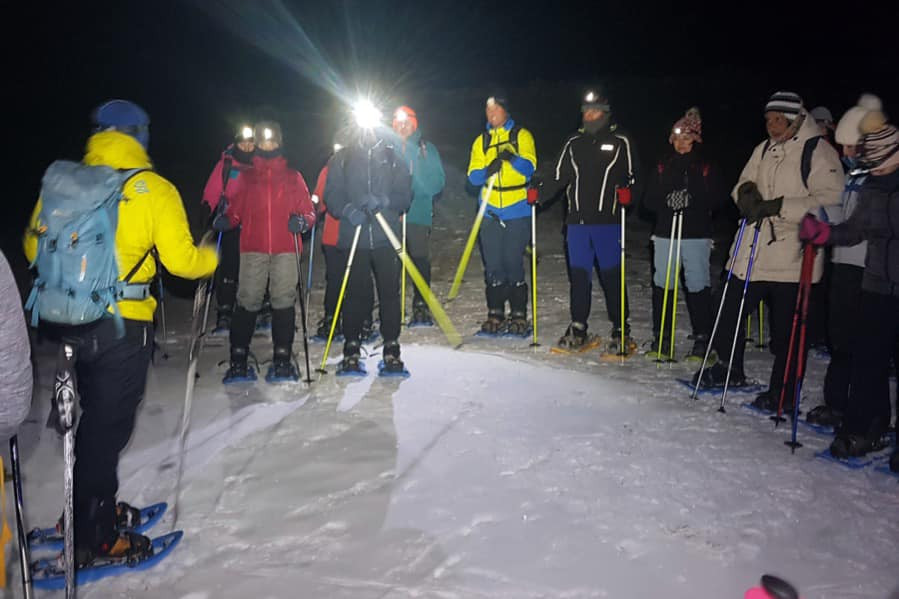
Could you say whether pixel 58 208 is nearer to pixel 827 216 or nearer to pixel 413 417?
pixel 413 417

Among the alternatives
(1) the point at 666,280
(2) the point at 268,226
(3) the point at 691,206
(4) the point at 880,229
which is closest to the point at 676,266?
(1) the point at 666,280

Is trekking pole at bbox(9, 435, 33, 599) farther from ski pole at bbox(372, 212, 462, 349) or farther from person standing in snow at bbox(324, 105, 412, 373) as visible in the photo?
ski pole at bbox(372, 212, 462, 349)

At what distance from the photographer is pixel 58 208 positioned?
3.07 metres

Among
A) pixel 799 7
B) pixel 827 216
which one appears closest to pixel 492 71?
pixel 799 7

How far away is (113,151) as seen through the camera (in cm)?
331

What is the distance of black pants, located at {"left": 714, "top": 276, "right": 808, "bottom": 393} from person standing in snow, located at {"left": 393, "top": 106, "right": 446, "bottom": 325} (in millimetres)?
3557

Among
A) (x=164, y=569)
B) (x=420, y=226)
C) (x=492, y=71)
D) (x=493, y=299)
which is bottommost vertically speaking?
(x=164, y=569)

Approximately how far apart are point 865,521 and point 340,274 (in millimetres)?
4881

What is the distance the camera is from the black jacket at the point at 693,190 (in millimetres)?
6664

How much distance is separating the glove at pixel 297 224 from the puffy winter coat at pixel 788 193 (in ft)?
12.1

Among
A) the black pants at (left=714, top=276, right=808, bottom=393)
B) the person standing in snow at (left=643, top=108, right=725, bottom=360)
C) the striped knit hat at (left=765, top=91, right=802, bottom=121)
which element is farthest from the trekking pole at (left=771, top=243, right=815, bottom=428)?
the person standing in snow at (left=643, top=108, right=725, bottom=360)

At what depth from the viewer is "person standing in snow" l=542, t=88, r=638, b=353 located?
6848mm

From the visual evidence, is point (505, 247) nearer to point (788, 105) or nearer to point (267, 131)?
point (267, 131)

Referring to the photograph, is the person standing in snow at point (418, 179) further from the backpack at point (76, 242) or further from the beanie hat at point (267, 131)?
the backpack at point (76, 242)
